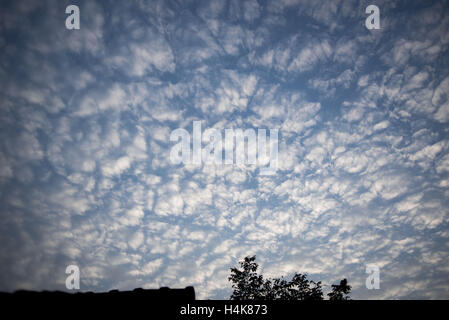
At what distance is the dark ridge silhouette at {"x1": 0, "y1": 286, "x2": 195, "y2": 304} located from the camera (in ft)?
16.7

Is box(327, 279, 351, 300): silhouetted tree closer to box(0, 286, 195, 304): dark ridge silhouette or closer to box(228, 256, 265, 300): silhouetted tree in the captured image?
box(228, 256, 265, 300): silhouetted tree

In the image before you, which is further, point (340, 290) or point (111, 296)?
point (340, 290)

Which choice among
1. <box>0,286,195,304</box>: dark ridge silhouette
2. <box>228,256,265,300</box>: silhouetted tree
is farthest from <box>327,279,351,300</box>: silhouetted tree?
<box>0,286,195,304</box>: dark ridge silhouette

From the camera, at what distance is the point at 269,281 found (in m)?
17.3

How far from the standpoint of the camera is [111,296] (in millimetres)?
6234

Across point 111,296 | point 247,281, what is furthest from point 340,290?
point 111,296

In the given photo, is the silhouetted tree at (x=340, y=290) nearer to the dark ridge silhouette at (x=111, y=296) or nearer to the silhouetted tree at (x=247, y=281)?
the silhouetted tree at (x=247, y=281)

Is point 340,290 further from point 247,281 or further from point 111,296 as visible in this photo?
point 111,296

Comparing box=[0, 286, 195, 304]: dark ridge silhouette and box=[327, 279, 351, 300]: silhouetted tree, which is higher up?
box=[0, 286, 195, 304]: dark ridge silhouette

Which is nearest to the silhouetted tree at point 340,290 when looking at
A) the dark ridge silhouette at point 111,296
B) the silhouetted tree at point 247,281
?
the silhouetted tree at point 247,281

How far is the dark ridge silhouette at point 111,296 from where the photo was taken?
5.09m
